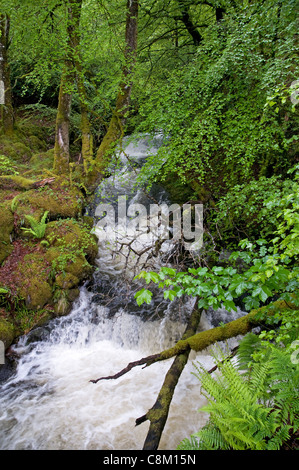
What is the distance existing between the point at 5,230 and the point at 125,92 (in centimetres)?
518

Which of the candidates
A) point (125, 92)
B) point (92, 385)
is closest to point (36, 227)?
point (92, 385)

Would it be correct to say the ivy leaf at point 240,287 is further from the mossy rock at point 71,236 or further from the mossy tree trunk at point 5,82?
the mossy tree trunk at point 5,82

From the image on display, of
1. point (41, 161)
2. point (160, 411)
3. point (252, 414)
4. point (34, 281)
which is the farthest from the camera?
point (41, 161)

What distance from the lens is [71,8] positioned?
641 cm

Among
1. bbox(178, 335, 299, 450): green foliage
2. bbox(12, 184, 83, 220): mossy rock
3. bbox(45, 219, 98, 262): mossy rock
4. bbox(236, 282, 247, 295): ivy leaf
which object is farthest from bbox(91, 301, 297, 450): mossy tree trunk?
bbox(12, 184, 83, 220): mossy rock

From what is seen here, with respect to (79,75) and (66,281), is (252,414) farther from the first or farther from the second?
(79,75)

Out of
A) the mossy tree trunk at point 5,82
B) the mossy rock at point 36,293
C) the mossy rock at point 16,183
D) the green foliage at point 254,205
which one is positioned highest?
the mossy tree trunk at point 5,82

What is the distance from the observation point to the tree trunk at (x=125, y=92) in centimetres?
698

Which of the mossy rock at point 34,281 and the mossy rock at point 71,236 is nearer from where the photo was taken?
the mossy rock at point 34,281

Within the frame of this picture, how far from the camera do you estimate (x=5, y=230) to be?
20.4ft

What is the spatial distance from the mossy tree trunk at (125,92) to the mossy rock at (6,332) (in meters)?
4.84

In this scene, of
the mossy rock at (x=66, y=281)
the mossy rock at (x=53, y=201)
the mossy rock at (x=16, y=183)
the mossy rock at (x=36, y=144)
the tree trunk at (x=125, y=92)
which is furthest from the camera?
the mossy rock at (x=36, y=144)

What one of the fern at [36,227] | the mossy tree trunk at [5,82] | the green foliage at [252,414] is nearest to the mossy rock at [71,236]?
the fern at [36,227]

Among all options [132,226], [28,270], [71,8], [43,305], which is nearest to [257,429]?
[43,305]
